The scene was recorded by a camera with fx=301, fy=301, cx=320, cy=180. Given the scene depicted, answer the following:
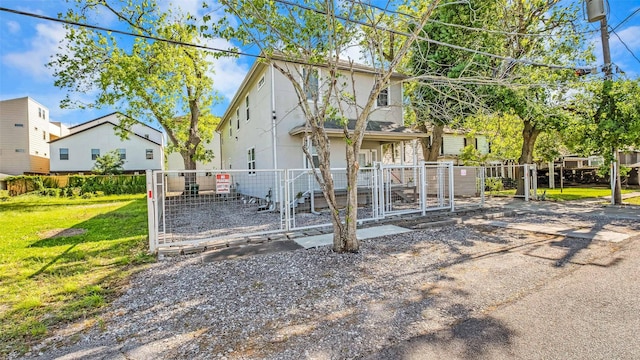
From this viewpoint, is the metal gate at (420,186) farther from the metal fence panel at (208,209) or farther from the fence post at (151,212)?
the fence post at (151,212)

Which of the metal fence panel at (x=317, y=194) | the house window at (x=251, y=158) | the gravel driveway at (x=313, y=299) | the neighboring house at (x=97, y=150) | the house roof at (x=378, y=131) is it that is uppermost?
the neighboring house at (x=97, y=150)

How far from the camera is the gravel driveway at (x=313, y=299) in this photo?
278 cm

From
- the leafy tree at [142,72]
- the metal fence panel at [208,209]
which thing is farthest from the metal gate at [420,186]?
the leafy tree at [142,72]

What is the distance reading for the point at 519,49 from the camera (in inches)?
479

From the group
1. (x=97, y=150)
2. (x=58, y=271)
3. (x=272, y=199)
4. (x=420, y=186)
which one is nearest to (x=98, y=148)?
(x=97, y=150)

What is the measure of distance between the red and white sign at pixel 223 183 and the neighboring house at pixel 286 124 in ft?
12.3

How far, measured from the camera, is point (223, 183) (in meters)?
6.39

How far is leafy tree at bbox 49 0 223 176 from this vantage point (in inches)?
583

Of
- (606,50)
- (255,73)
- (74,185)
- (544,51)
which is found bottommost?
(74,185)

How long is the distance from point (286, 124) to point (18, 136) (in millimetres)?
32908

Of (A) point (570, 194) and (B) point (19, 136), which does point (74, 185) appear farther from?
(A) point (570, 194)

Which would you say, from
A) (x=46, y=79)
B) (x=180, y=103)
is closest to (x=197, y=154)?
(x=180, y=103)

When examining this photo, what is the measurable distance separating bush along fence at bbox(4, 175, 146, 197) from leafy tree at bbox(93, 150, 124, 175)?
3258 mm

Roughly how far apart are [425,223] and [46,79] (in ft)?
63.6
